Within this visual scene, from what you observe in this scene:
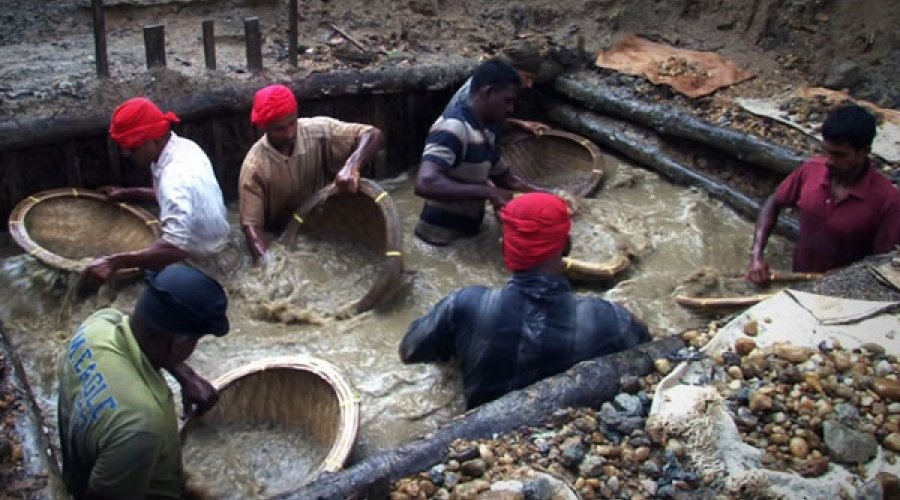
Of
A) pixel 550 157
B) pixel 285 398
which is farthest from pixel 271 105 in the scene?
pixel 550 157

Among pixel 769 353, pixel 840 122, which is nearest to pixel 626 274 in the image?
pixel 840 122

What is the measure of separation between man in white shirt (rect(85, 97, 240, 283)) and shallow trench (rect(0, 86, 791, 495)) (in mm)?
411

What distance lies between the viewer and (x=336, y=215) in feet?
18.6

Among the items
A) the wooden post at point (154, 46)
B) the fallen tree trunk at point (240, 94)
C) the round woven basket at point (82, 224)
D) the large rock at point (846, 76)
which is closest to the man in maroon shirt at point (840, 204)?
the large rock at point (846, 76)

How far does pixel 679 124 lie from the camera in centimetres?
689

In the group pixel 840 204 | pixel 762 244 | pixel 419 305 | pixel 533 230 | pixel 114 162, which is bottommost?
pixel 419 305

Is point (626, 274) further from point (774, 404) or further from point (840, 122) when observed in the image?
point (774, 404)

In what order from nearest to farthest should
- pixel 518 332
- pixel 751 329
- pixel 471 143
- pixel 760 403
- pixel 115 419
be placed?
pixel 115 419, pixel 760 403, pixel 518 332, pixel 751 329, pixel 471 143

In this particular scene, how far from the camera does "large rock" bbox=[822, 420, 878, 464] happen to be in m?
3.00

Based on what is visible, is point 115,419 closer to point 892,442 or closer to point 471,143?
Result: point 892,442

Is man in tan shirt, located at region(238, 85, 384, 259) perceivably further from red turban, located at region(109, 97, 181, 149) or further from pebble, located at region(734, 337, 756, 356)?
pebble, located at region(734, 337, 756, 356)

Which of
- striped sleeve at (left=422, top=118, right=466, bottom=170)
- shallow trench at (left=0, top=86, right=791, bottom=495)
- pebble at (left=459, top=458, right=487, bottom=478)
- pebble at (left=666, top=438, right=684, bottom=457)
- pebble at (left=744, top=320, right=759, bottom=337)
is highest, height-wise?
striped sleeve at (left=422, top=118, right=466, bottom=170)

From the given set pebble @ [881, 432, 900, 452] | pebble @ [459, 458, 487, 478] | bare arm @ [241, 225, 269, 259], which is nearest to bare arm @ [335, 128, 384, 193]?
bare arm @ [241, 225, 269, 259]

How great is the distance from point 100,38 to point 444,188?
3.01 metres
